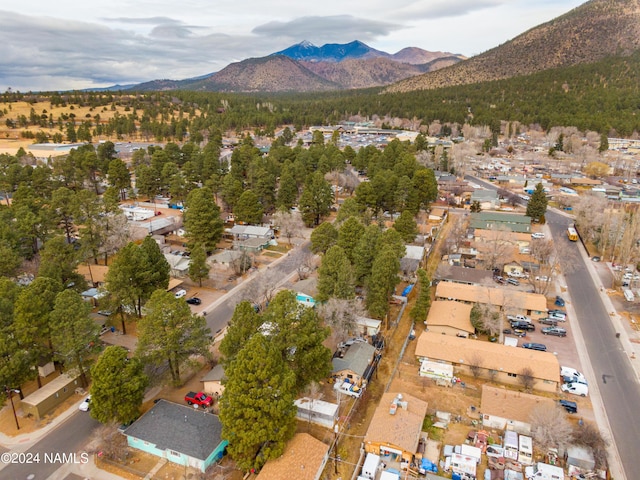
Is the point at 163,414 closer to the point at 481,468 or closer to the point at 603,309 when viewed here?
the point at 481,468

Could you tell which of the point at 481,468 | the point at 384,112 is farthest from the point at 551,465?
the point at 384,112

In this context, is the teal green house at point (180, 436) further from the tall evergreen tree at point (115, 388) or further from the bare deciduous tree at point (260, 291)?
the bare deciduous tree at point (260, 291)

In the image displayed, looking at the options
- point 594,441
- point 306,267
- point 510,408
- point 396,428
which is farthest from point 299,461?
point 306,267

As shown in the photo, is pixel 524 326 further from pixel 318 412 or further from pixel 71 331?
pixel 71 331

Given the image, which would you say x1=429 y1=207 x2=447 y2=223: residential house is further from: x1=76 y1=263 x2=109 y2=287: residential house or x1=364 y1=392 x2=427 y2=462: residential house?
x1=76 y1=263 x2=109 y2=287: residential house

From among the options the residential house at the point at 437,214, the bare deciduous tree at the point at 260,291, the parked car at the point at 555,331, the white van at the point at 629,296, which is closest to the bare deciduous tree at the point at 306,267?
the bare deciduous tree at the point at 260,291

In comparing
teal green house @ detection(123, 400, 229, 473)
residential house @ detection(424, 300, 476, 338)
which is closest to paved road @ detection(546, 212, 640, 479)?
residential house @ detection(424, 300, 476, 338)
